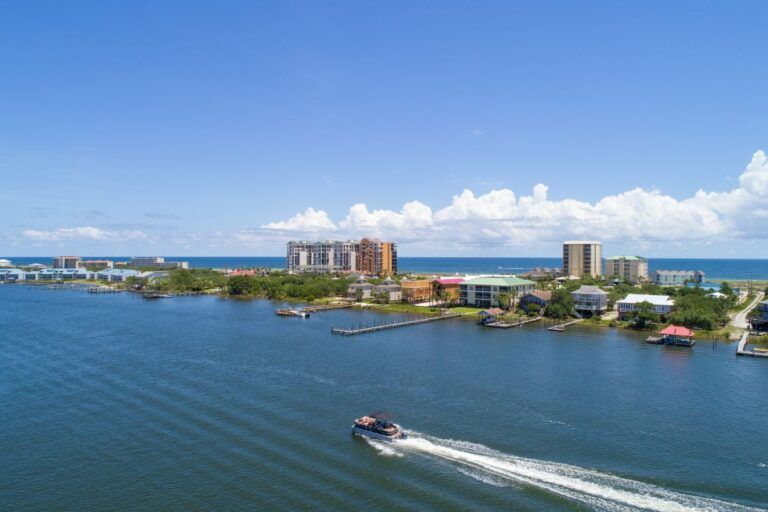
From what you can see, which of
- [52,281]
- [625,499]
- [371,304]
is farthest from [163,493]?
[52,281]

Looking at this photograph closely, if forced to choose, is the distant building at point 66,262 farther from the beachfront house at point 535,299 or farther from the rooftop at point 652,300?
the rooftop at point 652,300

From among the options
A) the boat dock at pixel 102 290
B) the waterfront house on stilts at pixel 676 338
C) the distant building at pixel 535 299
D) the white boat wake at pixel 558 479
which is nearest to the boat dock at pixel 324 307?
the distant building at pixel 535 299

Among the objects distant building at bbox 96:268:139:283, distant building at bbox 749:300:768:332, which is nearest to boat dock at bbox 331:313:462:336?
distant building at bbox 749:300:768:332

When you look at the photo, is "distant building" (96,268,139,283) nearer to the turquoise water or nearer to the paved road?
the turquoise water

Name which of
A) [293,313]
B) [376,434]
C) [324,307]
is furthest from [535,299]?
[376,434]

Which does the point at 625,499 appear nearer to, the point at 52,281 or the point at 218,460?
the point at 218,460

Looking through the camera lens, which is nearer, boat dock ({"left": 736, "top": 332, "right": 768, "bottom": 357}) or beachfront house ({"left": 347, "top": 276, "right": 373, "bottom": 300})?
boat dock ({"left": 736, "top": 332, "right": 768, "bottom": 357})

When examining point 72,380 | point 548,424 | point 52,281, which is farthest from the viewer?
point 52,281
